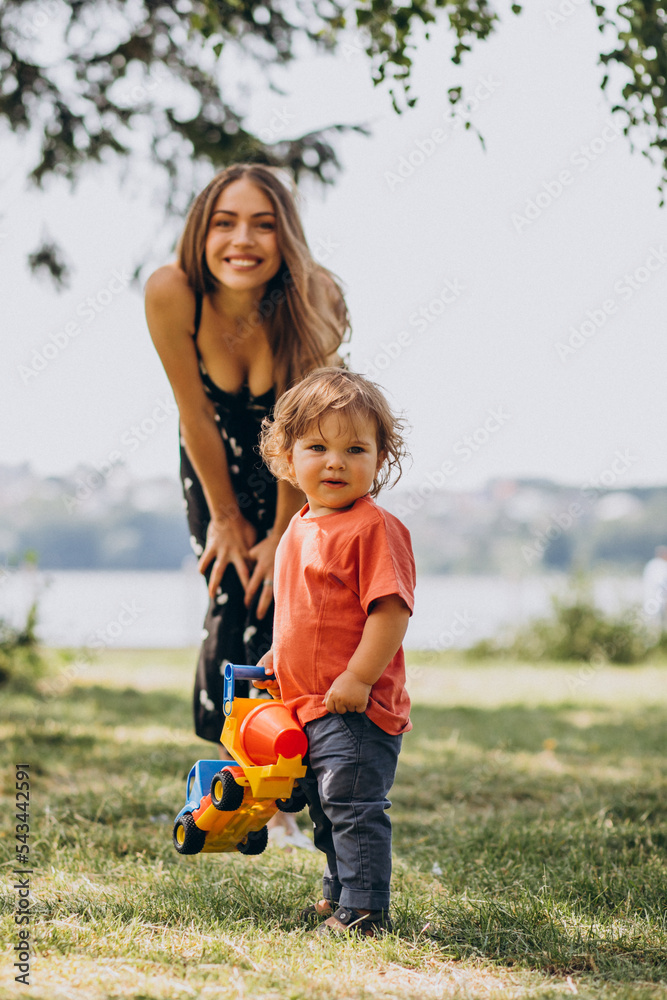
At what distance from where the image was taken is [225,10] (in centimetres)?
512

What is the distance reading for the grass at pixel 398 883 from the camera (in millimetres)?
1751

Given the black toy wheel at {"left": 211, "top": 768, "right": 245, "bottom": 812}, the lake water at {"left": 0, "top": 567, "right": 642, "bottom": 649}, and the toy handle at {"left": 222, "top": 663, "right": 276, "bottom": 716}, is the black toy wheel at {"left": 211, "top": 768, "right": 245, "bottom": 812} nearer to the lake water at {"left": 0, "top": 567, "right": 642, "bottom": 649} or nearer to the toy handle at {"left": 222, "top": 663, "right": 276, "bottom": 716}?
the toy handle at {"left": 222, "top": 663, "right": 276, "bottom": 716}

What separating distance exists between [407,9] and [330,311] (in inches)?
45.3

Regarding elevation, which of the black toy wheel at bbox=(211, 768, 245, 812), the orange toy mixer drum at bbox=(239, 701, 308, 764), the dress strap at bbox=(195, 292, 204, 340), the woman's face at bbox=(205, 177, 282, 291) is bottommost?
the black toy wheel at bbox=(211, 768, 245, 812)

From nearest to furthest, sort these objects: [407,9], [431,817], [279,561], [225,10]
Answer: [279,561], [407,9], [431,817], [225,10]

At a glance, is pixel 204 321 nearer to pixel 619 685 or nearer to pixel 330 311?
pixel 330 311

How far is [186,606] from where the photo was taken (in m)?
12.7

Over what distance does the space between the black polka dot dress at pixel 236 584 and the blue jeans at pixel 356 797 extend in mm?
934

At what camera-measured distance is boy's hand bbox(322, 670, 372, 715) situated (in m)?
1.92

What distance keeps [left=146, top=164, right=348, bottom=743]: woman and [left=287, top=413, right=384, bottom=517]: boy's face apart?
0.69 meters

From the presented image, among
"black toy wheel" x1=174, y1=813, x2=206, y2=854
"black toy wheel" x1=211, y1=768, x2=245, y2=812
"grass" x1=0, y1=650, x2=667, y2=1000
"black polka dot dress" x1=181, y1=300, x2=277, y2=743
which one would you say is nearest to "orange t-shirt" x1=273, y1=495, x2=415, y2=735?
"black toy wheel" x1=211, y1=768, x2=245, y2=812

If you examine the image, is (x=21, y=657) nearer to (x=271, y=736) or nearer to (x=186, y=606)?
(x=271, y=736)

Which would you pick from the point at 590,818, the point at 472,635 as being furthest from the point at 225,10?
the point at 472,635

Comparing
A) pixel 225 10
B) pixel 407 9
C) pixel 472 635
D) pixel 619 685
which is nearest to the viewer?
pixel 407 9
